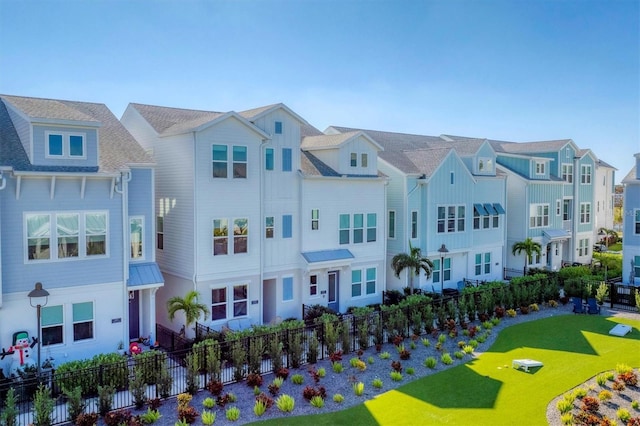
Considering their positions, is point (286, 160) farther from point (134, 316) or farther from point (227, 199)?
point (134, 316)

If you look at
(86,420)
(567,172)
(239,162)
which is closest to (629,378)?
(86,420)

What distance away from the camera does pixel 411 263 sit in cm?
2852

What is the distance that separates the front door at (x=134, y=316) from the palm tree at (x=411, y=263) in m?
14.3

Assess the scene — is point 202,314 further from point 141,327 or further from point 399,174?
point 399,174

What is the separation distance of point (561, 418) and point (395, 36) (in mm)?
16401

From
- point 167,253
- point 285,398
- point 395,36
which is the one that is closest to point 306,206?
point 167,253

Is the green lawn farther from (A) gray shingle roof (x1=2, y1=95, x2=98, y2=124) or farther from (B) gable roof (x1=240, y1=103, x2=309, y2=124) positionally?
(B) gable roof (x1=240, y1=103, x2=309, y2=124)

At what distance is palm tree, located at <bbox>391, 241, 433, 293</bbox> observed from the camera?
93.9ft

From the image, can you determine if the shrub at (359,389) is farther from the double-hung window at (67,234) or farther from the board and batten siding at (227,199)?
the double-hung window at (67,234)

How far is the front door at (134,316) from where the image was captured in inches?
862

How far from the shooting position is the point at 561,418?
14109 millimetres

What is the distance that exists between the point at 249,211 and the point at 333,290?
700cm

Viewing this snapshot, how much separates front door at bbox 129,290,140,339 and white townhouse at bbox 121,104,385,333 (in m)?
1.69

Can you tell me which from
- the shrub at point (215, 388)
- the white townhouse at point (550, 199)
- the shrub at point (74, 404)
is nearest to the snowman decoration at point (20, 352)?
the shrub at point (74, 404)
